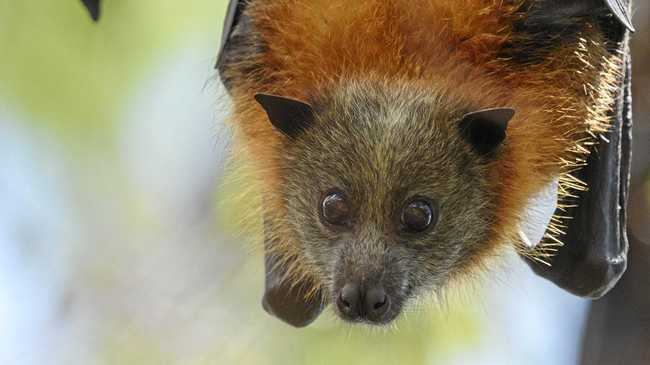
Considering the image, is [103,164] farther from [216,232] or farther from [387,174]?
[387,174]

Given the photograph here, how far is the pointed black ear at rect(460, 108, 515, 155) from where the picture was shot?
302 cm

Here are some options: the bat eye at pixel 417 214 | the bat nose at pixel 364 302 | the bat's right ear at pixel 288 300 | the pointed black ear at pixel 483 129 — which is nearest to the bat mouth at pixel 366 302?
the bat nose at pixel 364 302

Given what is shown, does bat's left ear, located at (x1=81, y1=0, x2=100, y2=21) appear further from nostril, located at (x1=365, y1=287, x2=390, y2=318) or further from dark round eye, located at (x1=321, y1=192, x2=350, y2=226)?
nostril, located at (x1=365, y1=287, x2=390, y2=318)

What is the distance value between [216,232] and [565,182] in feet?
6.72

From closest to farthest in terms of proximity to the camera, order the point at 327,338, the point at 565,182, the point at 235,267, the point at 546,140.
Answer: the point at 546,140 → the point at 565,182 → the point at 327,338 → the point at 235,267

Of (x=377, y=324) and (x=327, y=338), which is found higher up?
(x=377, y=324)

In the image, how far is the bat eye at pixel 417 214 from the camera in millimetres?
3072

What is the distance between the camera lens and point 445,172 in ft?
10.3

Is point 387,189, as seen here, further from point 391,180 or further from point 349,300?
point 349,300

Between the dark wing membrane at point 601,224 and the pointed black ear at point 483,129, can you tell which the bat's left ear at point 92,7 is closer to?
the pointed black ear at point 483,129

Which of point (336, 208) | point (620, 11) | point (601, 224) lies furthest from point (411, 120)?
point (601, 224)

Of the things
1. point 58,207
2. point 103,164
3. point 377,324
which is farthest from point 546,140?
Result: point 58,207

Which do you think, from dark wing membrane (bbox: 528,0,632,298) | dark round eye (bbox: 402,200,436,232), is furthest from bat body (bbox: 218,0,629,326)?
dark wing membrane (bbox: 528,0,632,298)

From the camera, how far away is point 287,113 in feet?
10.6
